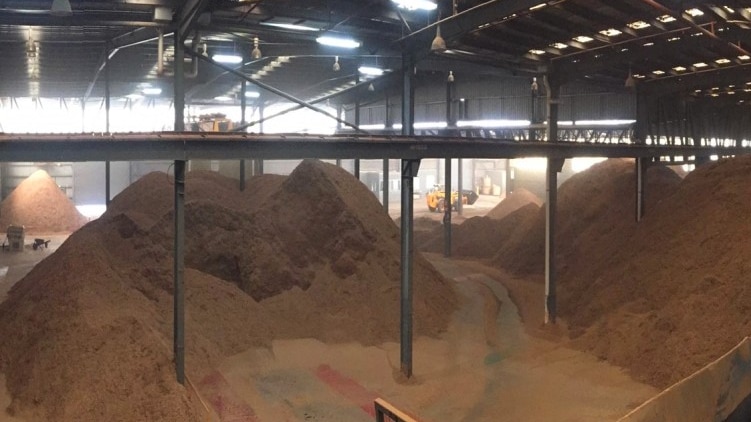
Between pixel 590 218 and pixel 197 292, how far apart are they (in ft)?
41.5

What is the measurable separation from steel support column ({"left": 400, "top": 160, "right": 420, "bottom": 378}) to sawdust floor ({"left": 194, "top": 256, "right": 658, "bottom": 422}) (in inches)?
18.5

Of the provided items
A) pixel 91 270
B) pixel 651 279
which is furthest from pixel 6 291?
pixel 651 279

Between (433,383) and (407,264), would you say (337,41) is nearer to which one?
(407,264)

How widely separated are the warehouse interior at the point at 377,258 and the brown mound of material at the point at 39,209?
256 inches

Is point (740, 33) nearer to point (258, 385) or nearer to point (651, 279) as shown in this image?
point (651, 279)

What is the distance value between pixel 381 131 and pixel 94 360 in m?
24.1

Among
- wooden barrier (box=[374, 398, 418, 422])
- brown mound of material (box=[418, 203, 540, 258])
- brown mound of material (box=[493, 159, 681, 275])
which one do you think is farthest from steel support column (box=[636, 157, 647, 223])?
wooden barrier (box=[374, 398, 418, 422])

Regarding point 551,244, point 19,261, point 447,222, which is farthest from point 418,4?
point 19,261

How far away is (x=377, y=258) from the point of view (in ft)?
52.8

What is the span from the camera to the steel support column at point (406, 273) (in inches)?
485

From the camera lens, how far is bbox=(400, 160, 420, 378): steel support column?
12.3 metres

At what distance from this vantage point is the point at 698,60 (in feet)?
59.3

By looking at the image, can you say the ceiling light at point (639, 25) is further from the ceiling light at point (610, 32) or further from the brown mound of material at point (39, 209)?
the brown mound of material at point (39, 209)

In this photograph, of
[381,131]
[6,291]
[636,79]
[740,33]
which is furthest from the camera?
[381,131]
